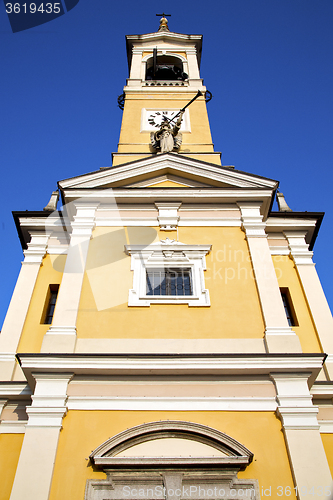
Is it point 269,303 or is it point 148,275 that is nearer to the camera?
point 269,303

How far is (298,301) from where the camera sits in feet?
42.2

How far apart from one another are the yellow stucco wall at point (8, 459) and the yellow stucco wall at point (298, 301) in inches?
274

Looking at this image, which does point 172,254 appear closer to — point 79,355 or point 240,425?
point 79,355

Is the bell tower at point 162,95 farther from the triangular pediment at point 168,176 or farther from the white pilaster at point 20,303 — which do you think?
the white pilaster at point 20,303

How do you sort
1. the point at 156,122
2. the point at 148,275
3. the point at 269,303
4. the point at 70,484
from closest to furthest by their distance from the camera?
the point at 70,484 < the point at 269,303 < the point at 148,275 < the point at 156,122

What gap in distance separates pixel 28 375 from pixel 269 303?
17.8 feet

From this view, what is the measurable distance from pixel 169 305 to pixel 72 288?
2.32 metres

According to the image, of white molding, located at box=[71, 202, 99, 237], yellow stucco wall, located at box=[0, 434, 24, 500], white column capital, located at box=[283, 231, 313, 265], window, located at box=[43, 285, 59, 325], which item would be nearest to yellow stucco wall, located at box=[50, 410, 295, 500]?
yellow stucco wall, located at box=[0, 434, 24, 500]

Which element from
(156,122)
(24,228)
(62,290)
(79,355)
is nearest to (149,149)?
(156,122)

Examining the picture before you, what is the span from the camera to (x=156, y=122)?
19.7 m

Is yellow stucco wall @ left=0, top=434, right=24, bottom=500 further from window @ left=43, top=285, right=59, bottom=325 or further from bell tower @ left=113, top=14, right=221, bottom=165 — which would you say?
bell tower @ left=113, top=14, right=221, bottom=165

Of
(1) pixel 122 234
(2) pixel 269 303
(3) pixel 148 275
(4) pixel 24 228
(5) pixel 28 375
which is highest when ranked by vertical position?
(4) pixel 24 228

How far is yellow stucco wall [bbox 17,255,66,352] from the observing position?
458 inches

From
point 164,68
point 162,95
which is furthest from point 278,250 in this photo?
point 164,68
